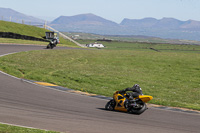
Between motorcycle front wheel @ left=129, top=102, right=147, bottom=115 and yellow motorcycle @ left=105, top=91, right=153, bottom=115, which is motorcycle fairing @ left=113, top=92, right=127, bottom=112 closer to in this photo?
yellow motorcycle @ left=105, top=91, right=153, bottom=115

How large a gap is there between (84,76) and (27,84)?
6.27m

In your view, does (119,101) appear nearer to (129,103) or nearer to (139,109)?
(129,103)

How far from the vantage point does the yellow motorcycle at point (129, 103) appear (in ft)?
44.7

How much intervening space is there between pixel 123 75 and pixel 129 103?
13714 mm

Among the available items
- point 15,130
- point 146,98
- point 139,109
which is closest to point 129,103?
point 139,109

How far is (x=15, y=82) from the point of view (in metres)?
20.6

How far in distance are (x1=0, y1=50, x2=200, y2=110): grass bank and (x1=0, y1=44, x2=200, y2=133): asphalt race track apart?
3016 millimetres

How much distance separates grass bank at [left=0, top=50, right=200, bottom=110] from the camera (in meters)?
20.5

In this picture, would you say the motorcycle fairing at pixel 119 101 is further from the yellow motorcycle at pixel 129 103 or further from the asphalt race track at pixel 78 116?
the asphalt race track at pixel 78 116

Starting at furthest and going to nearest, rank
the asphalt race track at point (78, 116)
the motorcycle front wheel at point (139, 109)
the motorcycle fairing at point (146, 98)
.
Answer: the motorcycle front wheel at point (139, 109) < the motorcycle fairing at point (146, 98) < the asphalt race track at point (78, 116)

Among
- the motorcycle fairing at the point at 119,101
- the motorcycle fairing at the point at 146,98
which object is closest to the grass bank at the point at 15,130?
the motorcycle fairing at the point at 119,101

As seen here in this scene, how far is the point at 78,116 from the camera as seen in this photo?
493 inches

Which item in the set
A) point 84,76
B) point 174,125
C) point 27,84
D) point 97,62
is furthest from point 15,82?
point 97,62

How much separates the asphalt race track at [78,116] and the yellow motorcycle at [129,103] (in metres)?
0.30
